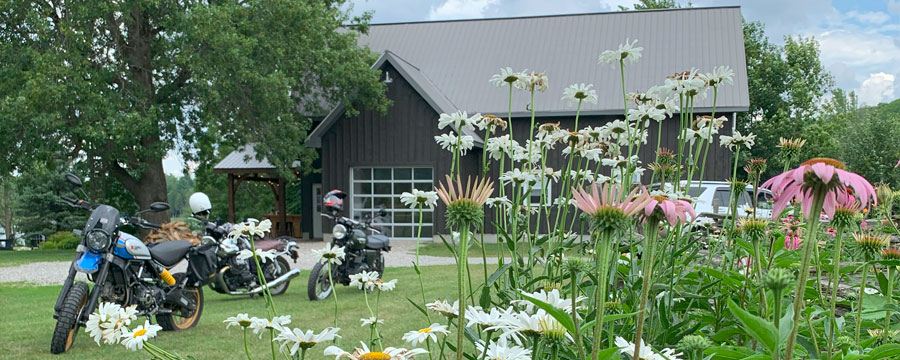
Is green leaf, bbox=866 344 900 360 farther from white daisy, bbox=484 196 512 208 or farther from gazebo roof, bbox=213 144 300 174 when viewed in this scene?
gazebo roof, bbox=213 144 300 174

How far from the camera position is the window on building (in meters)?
16.2

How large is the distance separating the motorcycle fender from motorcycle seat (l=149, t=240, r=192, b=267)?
51cm

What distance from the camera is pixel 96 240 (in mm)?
4633

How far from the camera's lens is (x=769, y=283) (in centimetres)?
Answer: 77

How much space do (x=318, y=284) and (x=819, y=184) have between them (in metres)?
6.96

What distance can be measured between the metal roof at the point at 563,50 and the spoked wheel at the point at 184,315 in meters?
10.7

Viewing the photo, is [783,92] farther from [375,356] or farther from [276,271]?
[375,356]

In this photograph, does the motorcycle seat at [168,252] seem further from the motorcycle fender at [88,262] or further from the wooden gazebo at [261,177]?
the wooden gazebo at [261,177]

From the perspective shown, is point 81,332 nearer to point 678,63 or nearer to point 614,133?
point 614,133

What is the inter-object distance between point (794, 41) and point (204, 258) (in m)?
25.1

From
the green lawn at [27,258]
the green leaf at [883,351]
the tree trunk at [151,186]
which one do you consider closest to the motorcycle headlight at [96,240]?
the green leaf at [883,351]

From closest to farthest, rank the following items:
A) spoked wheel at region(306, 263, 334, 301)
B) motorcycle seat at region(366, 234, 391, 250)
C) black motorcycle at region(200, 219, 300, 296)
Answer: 1. black motorcycle at region(200, 219, 300, 296)
2. spoked wheel at region(306, 263, 334, 301)
3. motorcycle seat at region(366, 234, 391, 250)

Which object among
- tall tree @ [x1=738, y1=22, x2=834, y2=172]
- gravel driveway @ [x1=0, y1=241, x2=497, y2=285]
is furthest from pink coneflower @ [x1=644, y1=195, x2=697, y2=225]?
tall tree @ [x1=738, y1=22, x2=834, y2=172]

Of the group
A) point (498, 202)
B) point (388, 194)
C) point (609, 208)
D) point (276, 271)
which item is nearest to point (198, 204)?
point (276, 271)
